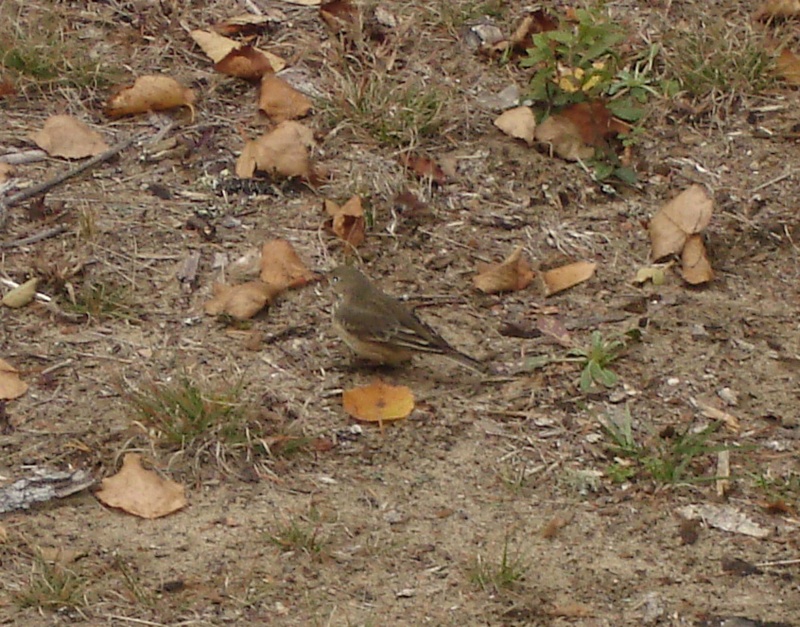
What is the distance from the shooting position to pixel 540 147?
612cm

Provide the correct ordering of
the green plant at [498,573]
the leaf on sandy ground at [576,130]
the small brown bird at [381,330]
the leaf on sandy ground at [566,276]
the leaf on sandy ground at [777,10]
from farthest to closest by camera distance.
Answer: the leaf on sandy ground at [777,10]
the leaf on sandy ground at [576,130]
the leaf on sandy ground at [566,276]
the small brown bird at [381,330]
the green plant at [498,573]

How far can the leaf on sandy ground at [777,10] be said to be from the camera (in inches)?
264

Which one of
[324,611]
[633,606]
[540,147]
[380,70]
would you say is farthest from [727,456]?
[380,70]

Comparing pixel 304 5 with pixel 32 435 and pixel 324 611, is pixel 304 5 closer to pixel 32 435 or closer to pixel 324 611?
pixel 32 435

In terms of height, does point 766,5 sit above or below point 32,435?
above

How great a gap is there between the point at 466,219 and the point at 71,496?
6.97 feet

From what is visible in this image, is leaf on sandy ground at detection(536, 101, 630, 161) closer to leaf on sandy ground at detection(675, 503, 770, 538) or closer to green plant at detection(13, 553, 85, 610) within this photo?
leaf on sandy ground at detection(675, 503, 770, 538)

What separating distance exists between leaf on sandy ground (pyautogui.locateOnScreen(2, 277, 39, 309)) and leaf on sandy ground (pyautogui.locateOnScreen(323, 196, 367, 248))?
1.17 m

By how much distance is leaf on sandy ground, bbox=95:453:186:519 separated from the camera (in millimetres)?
4391

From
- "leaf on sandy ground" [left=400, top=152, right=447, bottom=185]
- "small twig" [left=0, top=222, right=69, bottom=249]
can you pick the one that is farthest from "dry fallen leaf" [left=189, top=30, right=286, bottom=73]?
"small twig" [left=0, top=222, right=69, bottom=249]

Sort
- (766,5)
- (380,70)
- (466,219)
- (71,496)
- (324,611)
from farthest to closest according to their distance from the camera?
(766,5)
(380,70)
(466,219)
(71,496)
(324,611)

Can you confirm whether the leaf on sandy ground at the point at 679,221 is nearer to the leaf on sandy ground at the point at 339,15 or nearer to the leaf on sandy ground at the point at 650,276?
the leaf on sandy ground at the point at 650,276

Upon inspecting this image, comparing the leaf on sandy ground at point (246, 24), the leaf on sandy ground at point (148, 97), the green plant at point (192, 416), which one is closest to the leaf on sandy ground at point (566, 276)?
the green plant at point (192, 416)

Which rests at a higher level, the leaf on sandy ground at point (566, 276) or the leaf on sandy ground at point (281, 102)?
the leaf on sandy ground at point (281, 102)
